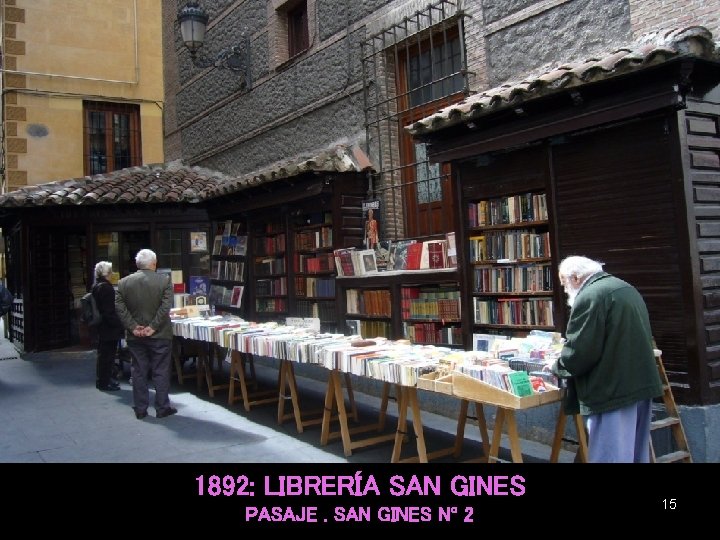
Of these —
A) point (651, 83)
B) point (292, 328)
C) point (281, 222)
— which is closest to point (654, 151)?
point (651, 83)

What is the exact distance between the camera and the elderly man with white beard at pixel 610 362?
11.6 ft

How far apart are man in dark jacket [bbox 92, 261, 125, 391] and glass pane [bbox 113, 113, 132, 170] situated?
7870 mm

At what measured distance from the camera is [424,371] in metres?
4.43

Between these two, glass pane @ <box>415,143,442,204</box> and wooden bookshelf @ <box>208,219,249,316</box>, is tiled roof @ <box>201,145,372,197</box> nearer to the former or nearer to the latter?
glass pane @ <box>415,143,442,204</box>

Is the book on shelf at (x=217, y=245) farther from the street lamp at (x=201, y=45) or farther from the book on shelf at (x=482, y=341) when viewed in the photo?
the book on shelf at (x=482, y=341)

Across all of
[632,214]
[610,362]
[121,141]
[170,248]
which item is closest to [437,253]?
[632,214]

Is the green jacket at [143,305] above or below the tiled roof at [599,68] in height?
below

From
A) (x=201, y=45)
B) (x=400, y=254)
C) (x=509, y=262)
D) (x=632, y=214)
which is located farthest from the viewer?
(x=201, y=45)

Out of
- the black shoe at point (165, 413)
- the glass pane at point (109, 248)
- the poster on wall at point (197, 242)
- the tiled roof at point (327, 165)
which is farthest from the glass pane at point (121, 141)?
the black shoe at point (165, 413)

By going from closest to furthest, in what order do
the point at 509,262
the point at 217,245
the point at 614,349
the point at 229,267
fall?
the point at 614,349
the point at 509,262
the point at 229,267
the point at 217,245

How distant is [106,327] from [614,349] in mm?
6758

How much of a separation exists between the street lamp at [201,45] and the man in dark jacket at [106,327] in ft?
15.5

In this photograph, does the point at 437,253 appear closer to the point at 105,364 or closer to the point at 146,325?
the point at 146,325

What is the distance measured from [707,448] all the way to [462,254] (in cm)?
288
